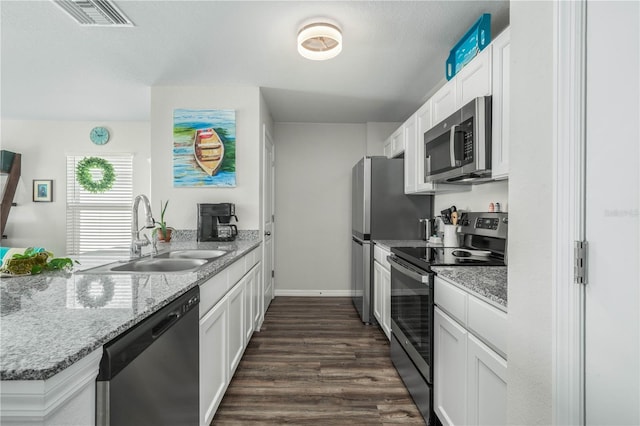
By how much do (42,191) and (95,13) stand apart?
11.8 ft

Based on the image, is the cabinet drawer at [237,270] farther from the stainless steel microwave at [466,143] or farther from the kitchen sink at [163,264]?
the stainless steel microwave at [466,143]

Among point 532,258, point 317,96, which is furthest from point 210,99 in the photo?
point 532,258

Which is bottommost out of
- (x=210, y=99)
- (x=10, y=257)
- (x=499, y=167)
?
(x=10, y=257)

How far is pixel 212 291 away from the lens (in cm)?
158

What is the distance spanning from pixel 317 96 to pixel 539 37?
8.70 ft

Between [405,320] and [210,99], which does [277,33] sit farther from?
[405,320]

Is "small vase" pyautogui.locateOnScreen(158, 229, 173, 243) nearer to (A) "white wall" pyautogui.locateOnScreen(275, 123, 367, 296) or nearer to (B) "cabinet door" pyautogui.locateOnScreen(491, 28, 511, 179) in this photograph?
(A) "white wall" pyautogui.locateOnScreen(275, 123, 367, 296)

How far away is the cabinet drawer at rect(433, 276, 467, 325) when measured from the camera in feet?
4.58

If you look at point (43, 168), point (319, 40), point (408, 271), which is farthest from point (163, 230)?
point (43, 168)

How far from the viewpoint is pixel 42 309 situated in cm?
90

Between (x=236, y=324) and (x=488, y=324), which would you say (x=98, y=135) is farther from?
(x=488, y=324)

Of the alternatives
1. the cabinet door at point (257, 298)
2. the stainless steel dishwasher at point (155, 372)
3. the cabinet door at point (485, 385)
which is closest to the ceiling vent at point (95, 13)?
the stainless steel dishwasher at point (155, 372)

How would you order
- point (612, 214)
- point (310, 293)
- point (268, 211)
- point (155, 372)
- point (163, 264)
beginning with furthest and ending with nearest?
point (310, 293)
point (268, 211)
point (163, 264)
point (155, 372)
point (612, 214)

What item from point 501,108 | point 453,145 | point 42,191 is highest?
point 501,108
